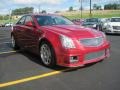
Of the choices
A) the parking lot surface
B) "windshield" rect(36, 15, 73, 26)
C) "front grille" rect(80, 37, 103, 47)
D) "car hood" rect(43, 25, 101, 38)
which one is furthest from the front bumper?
"windshield" rect(36, 15, 73, 26)

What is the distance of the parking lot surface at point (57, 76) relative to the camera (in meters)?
5.89

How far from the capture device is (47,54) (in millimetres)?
7574

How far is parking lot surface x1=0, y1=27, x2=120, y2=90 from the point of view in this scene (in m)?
5.89

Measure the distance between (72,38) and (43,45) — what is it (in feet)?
3.88

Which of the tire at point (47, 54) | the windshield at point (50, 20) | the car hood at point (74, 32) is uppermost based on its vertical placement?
the windshield at point (50, 20)

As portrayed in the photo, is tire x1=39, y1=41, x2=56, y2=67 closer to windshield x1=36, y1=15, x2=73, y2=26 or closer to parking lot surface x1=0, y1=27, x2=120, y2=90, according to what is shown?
parking lot surface x1=0, y1=27, x2=120, y2=90

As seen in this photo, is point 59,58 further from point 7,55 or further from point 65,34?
point 7,55

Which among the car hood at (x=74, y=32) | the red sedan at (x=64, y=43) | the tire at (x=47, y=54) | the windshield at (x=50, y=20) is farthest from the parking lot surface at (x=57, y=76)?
the windshield at (x=50, y=20)

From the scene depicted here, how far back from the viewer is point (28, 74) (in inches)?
277

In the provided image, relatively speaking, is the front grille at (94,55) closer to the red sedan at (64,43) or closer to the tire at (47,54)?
the red sedan at (64,43)

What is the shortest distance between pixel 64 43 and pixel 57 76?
864 mm

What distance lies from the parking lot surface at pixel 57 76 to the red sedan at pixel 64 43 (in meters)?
0.28

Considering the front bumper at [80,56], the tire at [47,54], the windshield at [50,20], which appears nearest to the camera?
the front bumper at [80,56]

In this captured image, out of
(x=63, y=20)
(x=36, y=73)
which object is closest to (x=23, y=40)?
(x=63, y=20)
